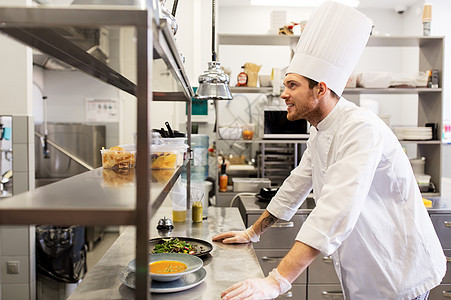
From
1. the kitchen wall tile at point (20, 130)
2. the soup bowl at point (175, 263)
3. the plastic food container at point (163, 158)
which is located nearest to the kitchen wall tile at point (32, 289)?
the kitchen wall tile at point (20, 130)

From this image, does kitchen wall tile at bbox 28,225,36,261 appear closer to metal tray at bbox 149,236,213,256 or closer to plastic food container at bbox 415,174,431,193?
metal tray at bbox 149,236,213,256

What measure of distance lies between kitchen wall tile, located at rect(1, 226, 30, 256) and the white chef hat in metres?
2.60

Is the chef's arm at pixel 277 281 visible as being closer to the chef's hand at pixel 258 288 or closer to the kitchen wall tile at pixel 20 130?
the chef's hand at pixel 258 288

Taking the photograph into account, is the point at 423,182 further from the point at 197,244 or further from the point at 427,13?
the point at 197,244

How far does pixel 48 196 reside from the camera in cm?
92

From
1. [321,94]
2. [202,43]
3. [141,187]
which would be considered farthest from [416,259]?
[202,43]

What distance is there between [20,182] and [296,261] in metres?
2.67

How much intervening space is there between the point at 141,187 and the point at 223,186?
3070 millimetres

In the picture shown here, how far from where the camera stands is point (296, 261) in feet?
4.83

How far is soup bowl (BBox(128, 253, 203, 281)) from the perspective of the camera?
1.48 meters

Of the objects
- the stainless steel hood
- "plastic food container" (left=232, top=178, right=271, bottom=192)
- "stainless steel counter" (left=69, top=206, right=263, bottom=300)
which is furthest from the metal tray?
"plastic food container" (left=232, top=178, right=271, bottom=192)

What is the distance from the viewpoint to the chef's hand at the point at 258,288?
4.55 ft

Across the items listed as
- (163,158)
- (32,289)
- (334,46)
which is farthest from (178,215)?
(32,289)

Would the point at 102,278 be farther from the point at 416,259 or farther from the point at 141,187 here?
the point at 416,259
